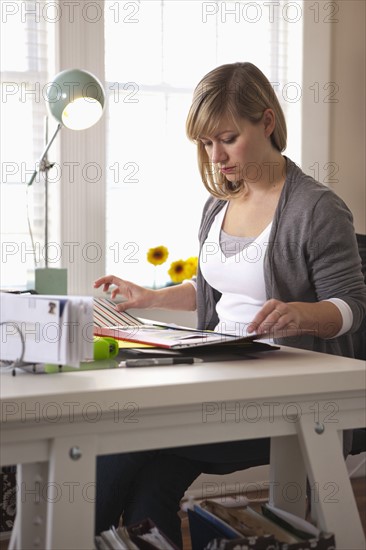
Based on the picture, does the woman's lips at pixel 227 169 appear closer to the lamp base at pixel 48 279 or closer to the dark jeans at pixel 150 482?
the lamp base at pixel 48 279

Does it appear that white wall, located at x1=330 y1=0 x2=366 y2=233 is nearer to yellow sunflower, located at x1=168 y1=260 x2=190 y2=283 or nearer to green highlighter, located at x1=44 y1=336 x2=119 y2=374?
yellow sunflower, located at x1=168 y1=260 x2=190 y2=283

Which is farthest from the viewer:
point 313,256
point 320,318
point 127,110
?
point 127,110

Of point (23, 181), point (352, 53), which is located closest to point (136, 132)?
point (23, 181)

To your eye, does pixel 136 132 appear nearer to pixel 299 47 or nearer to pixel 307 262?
pixel 299 47

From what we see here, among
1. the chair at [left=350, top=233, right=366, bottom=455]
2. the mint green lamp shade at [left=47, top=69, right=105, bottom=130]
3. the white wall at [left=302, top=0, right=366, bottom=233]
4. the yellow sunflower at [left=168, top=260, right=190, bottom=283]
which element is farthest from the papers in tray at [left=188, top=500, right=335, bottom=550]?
the white wall at [left=302, top=0, right=366, bottom=233]

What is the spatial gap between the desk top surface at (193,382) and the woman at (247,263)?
0.17 meters

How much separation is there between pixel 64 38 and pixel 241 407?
2027mm

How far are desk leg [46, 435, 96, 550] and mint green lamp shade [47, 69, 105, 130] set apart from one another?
127 cm

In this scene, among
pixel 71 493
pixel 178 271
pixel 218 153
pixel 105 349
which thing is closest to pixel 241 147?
pixel 218 153

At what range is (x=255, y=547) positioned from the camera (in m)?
1.23

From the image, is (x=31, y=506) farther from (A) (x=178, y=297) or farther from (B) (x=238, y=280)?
(A) (x=178, y=297)

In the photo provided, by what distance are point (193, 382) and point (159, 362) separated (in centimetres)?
17

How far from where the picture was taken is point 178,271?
9.73ft

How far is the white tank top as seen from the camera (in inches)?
71.8
